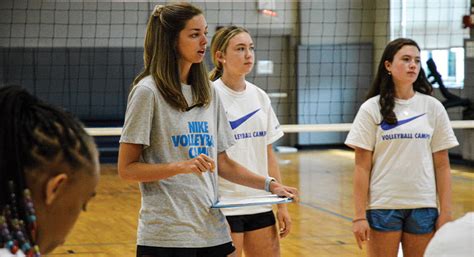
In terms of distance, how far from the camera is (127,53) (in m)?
14.5

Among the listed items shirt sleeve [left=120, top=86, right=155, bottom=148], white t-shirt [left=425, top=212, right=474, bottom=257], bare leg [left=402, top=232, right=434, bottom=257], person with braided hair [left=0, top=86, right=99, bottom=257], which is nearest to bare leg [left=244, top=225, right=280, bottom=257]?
bare leg [left=402, top=232, right=434, bottom=257]

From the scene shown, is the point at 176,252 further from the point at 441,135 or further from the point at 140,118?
the point at 441,135

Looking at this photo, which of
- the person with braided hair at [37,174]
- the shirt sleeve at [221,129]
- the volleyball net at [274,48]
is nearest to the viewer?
the person with braided hair at [37,174]

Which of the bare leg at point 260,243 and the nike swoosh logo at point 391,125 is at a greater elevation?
the nike swoosh logo at point 391,125

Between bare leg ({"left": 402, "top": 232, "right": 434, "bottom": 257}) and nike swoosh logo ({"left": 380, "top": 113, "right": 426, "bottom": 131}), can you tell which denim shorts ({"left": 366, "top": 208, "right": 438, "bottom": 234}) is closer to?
bare leg ({"left": 402, "top": 232, "right": 434, "bottom": 257})

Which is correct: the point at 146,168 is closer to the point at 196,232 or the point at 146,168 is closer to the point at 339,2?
the point at 196,232

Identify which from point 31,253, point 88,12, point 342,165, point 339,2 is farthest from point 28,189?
point 339,2

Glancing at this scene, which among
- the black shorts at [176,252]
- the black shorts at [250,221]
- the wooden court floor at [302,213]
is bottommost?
the wooden court floor at [302,213]

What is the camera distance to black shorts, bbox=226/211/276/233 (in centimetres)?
384

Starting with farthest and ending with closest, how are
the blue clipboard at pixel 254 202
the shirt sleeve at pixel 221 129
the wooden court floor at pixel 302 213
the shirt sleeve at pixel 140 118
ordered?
the wooden court floor at pixel 302 213 → the shirt sleeve at pixel 221 129 → the shirt sleeve at pixel 140 118 → the blue clipboard at pixel 254 202

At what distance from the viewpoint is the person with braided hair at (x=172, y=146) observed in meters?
2.91

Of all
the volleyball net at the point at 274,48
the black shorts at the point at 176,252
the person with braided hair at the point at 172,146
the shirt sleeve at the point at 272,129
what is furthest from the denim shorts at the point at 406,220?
the volleyball net at the point at 274,48

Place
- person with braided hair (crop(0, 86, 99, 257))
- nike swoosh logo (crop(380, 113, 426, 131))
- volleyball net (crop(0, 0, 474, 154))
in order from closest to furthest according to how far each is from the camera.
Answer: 1. person with braided hair (crop(0, 86, 99, 257))
2. nike swoosh logo (crop(380, 113, 426, 131))
3. volleyball net (crop(0, 0, 474, 154))

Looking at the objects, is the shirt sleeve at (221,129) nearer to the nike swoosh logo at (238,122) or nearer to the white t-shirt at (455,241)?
the nike swoosh logo at (238,122)
